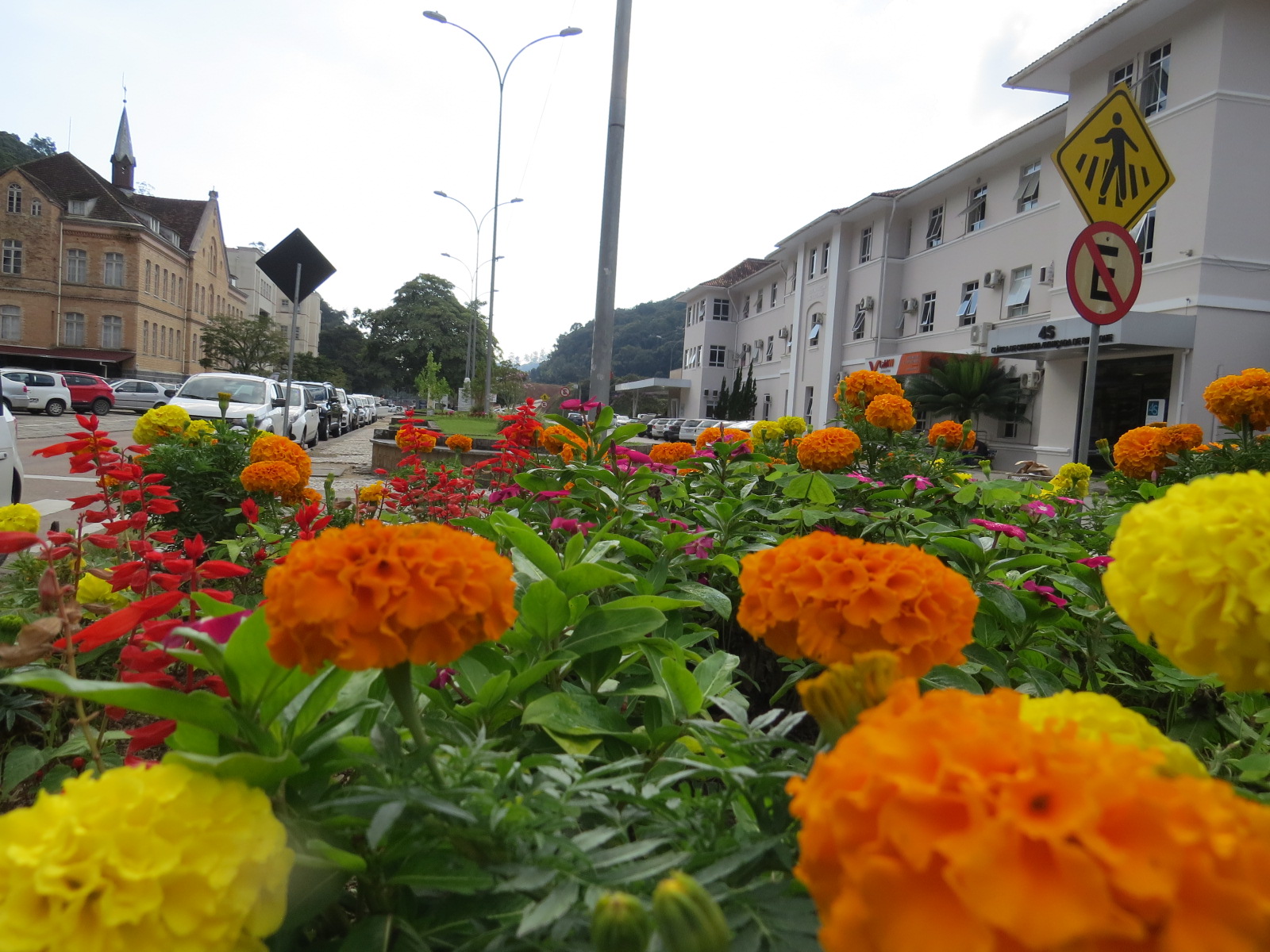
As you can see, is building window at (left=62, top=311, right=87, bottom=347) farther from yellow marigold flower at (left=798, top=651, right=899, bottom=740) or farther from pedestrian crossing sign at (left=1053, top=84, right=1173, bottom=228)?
yellow marigold flower at (left=798, top=651, right=899, bottom=740)

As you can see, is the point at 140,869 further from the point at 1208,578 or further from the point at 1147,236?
the point at 1147,236

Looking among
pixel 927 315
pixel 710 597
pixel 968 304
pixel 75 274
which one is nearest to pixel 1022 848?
pixel 710 597

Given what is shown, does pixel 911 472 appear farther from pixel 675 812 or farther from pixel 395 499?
pixel 675 812

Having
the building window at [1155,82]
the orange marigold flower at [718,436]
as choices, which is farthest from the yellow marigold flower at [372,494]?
the building window at [1155,82]

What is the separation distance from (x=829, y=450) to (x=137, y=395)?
33903 millimetres

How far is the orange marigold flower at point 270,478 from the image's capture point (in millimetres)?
3441

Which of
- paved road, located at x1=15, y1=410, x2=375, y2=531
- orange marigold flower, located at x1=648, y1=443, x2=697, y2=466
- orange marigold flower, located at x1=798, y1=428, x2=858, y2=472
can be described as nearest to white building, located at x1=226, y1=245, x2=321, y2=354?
paved road, located at x1=15, y1=410, x2=375, y2=531

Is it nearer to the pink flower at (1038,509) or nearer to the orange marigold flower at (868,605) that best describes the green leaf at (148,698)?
the orange marigold flower at (868,605)

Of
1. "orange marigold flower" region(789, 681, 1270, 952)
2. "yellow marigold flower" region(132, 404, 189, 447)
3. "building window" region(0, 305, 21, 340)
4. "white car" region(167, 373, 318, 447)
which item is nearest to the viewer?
"orange marigold flower" region(789, 681, 1270, 952)

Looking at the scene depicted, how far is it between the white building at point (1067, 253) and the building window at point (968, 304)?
54mm

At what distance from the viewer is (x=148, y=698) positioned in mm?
767

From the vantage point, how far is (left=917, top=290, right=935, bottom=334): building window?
24781mm

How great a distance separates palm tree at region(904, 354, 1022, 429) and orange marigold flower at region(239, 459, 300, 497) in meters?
19.2

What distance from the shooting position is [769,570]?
1049 mm
